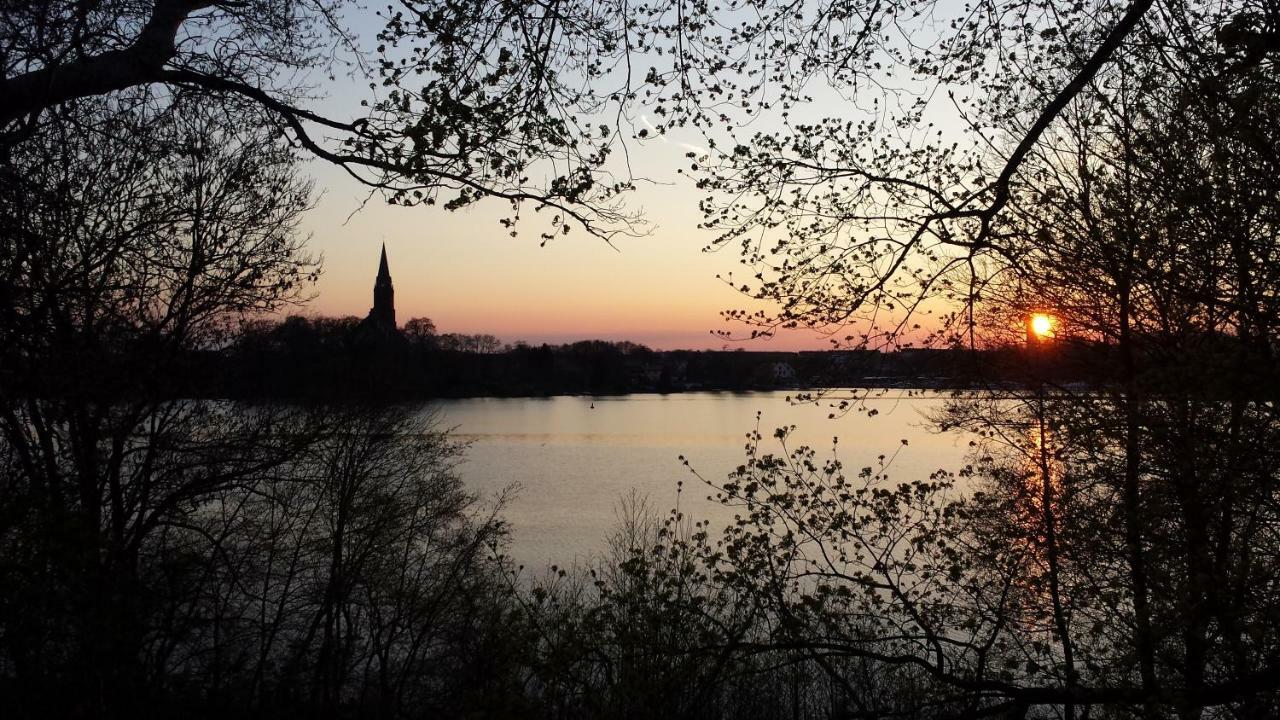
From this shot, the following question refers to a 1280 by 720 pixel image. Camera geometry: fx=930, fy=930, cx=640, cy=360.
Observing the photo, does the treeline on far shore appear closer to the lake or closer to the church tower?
the lake

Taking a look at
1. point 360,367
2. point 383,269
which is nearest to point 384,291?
point 383,269

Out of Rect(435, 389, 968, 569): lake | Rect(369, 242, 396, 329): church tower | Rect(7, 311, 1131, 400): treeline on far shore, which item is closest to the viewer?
Rect(7, 311, 1131, 400): treeline on far shore

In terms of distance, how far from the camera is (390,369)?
26875 mm

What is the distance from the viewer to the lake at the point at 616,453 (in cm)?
2781

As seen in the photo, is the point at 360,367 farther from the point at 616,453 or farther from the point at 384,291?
the point at 384,291

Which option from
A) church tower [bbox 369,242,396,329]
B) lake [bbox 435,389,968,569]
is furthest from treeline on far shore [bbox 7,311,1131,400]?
church tower [bbox 369,242,396,329]

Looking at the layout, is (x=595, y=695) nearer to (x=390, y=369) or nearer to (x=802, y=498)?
(x=802, y=498)

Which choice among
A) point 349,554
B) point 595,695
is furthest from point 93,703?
point 349,554

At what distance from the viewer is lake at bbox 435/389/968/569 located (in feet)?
91.2

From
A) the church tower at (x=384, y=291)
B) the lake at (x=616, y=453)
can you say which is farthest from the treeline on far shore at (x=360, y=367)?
the church tower at (x=384, y=291)

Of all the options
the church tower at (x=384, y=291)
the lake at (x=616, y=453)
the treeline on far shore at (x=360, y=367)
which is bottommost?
the lake at (x=616, y=453)

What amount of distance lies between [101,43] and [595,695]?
602 centimetres

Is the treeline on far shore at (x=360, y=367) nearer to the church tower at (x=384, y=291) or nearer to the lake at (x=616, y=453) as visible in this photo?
the lake at (x=616, y=453)

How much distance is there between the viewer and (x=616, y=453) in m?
45.0
